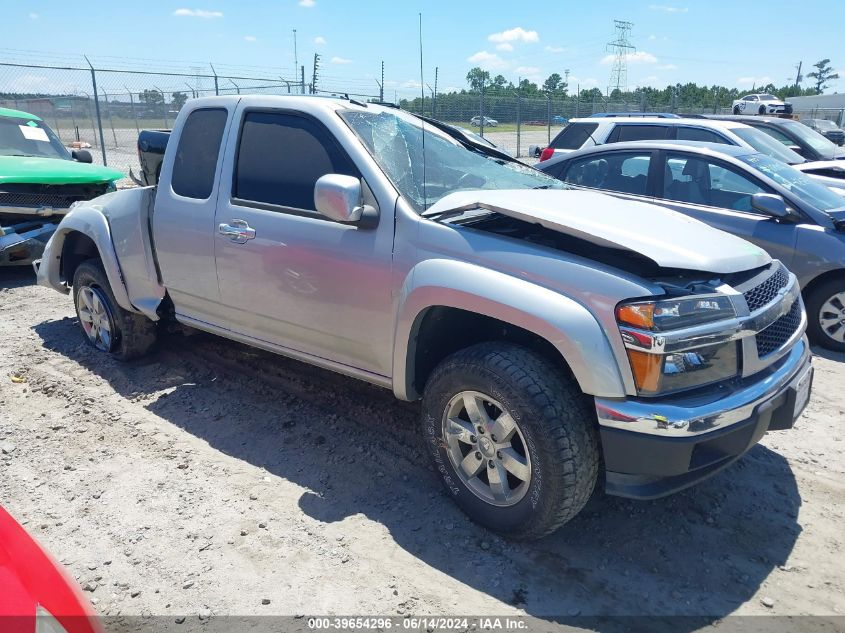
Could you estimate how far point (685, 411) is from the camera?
2.55m

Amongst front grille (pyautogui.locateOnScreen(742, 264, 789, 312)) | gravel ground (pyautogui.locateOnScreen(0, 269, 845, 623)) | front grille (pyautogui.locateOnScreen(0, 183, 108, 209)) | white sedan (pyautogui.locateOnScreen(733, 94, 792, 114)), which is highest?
white sedan (pyautogui.locateOnScreen(733, 94, 792, 114))

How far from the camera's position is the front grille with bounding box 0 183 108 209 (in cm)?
747

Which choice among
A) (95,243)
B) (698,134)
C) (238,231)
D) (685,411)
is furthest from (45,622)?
(698,134)

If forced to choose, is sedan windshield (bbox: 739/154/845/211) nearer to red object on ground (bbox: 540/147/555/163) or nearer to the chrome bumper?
the chrome bumper

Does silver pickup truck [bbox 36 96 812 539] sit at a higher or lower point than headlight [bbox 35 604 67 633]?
higher

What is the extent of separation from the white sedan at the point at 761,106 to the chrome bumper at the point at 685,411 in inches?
1101

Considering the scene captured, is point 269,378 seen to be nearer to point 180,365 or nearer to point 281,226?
point 180,365

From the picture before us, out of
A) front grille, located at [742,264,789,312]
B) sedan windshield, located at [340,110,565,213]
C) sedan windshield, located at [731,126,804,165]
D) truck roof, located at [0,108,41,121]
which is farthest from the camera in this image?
truck roof, located at [0,108,41,121]

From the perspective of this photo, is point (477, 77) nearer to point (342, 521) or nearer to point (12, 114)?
point (12, 114)

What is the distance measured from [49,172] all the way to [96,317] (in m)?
3.38

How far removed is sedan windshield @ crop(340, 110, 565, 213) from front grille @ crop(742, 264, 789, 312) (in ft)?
4.55

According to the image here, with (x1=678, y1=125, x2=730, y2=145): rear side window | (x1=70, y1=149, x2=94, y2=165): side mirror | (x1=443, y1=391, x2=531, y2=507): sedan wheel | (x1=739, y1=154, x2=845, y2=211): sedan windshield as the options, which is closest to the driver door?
(x1=443, y1=391, x2=531, y2=507): sedan wheel

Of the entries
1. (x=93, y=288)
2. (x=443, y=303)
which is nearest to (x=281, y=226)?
(x=443, y=303)

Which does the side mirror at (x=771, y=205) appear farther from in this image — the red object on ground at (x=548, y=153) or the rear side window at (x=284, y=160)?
the red object on ground at (x=548, y=153)
